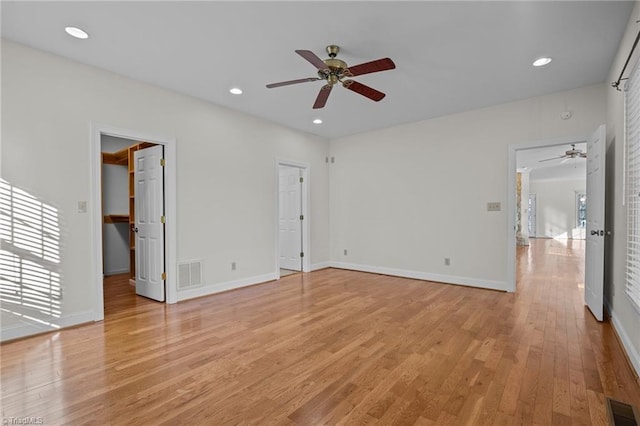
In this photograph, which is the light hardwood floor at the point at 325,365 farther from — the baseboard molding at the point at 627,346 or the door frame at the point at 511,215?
the door frame at the point at 511,215

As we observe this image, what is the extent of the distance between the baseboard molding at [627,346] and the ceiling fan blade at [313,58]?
3.43 meters

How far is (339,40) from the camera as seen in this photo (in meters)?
A: 2.88

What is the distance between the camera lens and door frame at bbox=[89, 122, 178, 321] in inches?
135

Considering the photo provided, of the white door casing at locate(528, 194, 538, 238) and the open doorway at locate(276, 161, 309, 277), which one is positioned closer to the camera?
the open doorway at locate(276, 161, 309, 277)

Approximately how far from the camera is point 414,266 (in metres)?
5.58

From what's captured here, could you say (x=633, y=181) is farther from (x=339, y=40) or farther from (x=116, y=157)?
(x=116, y=157)

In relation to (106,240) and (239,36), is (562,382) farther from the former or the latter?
(106,240)

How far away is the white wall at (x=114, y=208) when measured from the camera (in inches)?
238

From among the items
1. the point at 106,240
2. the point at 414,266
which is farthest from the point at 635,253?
the point at 106,240

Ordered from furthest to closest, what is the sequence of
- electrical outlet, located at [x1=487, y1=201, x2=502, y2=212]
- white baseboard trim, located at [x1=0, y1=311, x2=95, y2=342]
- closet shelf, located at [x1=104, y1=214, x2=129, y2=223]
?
closet shelf, located at [x1=104, y1=214, x2=129, y2=223], electrical outlet, located at [x1=487, y1=201, x2=502, y2=212], white baseboard trim, located at [x1=0, y1=311, x2=95, y2=342]

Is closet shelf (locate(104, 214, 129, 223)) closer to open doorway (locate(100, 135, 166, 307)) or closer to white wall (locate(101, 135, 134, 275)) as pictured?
white wall (locate(101, 135, 134, 275))

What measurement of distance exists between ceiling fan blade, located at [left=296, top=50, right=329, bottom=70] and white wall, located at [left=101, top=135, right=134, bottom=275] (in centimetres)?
500

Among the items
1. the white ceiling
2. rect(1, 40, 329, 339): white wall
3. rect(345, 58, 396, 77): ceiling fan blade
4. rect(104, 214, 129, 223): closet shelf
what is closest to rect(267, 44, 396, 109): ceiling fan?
rect(345, 58, 396, 77): ceiling fan blade

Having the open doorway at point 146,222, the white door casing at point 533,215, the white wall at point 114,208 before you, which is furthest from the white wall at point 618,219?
the white door casing at point 533,215
